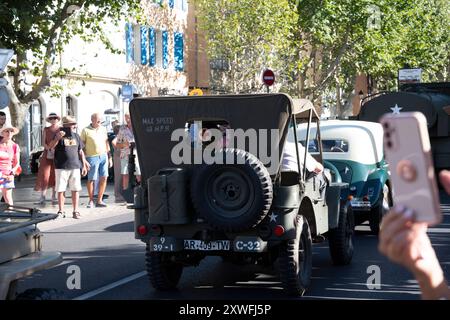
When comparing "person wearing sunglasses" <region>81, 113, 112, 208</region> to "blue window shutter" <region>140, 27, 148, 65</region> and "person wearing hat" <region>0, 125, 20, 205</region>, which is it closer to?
"person wearing hat" <region>0, 125, 20, 205</region>

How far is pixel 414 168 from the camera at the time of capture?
2.22 meters

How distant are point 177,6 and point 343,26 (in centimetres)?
815

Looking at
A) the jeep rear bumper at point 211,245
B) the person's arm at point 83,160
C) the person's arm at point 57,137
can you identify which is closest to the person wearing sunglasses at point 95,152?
the person's arm at point 83,160

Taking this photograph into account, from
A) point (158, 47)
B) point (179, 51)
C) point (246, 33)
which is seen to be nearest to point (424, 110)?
point (246, 33)

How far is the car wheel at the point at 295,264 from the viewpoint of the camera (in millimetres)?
8898

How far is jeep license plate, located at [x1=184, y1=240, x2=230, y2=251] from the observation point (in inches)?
354

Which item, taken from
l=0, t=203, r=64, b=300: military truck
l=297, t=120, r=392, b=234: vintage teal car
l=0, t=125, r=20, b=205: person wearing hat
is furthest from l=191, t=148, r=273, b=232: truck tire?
l=0, t=125, r=20, b=205: person wearing hat

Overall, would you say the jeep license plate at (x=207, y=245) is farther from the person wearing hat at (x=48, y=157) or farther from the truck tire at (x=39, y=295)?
the person wearing hat at (x=48, y=157)

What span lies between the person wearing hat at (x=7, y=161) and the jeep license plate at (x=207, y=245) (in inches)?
288

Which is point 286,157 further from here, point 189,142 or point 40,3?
point 40,3

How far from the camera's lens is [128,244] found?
13.7 m

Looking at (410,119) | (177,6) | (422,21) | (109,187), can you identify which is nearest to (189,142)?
(410,119)

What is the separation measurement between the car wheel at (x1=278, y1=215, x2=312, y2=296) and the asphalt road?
136 mm

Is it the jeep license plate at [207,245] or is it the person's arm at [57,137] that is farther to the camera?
the person's arm at [57,137]
